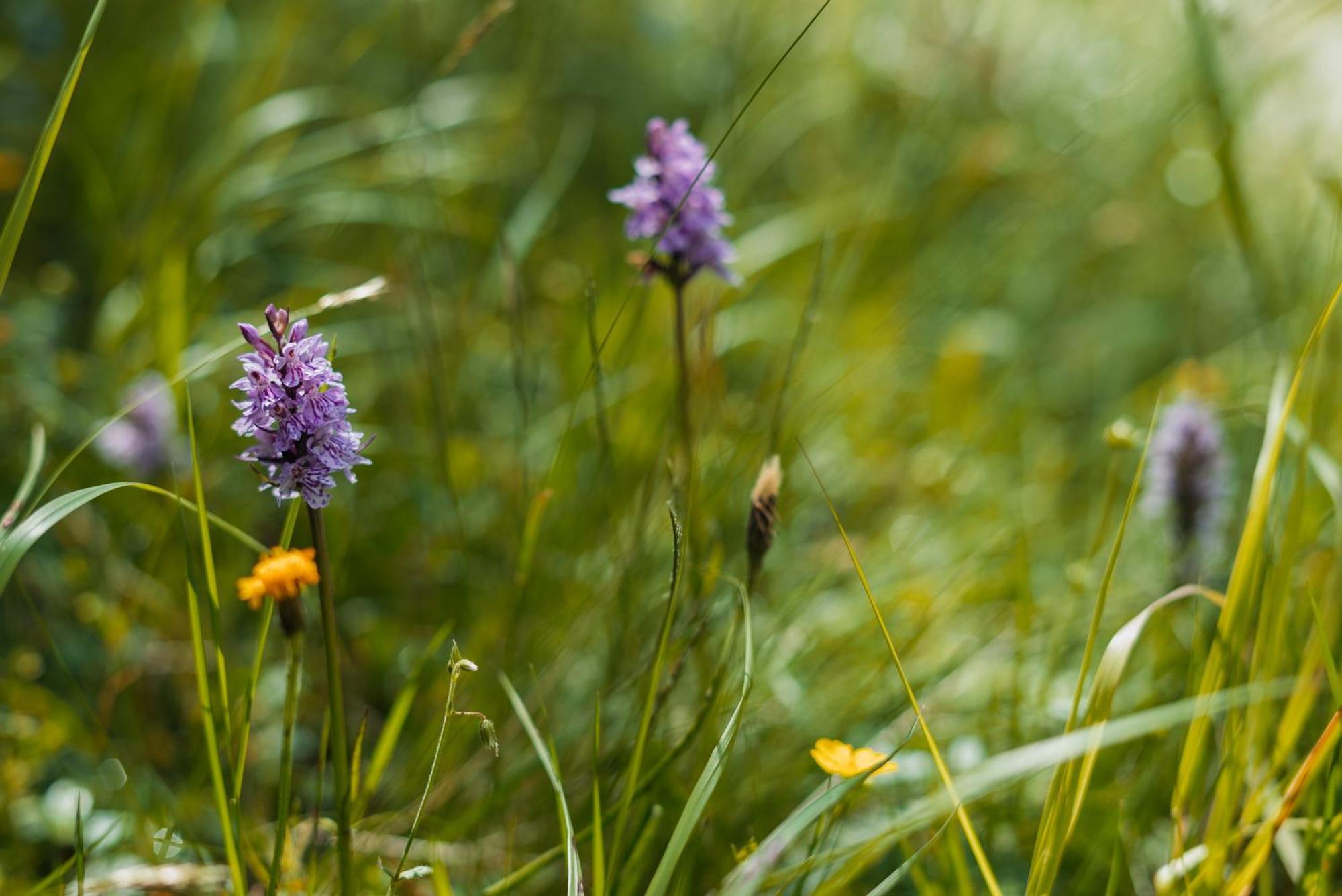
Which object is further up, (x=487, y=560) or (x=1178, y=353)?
(x=1178, y=353)

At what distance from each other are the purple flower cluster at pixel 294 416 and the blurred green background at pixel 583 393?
0.19ft

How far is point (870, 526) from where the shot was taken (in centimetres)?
209

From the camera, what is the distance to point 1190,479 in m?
1.86

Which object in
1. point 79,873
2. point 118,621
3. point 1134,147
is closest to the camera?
point 79,873

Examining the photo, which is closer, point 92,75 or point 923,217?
point 92,75

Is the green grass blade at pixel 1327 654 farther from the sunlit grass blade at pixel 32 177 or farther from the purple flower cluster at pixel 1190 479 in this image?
the sunlit grass blade at pixel 32 177

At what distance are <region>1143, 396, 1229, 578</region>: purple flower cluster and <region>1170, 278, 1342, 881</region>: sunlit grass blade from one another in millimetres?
708

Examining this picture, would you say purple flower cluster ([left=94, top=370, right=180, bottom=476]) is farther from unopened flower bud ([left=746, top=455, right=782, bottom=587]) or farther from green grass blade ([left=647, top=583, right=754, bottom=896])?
green grass blade ([left=647, top=583, right=754, bottom=896])

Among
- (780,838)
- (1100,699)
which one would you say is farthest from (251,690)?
(1100,699)

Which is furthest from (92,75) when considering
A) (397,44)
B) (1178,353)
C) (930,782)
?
(1178,353)

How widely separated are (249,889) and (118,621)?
0.50m

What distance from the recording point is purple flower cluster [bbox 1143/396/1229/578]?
6.07 ft

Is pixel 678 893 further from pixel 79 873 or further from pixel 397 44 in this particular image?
pixel 397 44

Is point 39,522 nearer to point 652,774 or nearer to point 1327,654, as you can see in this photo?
point 652,774
